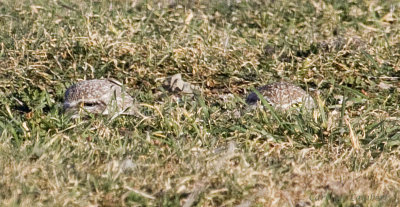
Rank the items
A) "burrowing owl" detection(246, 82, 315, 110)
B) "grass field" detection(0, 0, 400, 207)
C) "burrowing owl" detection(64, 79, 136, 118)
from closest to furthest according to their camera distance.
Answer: "grass field" detection(0, 0, 400, 207), "burrowing owl" detection(64, 79, 136, 118), "burrowing owl" detection(246, 82, 315, 110)

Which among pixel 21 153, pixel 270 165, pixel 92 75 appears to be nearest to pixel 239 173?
pixel 270 165

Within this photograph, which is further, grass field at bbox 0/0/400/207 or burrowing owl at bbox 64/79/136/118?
burrowing owl at bbox 64/79/136/118

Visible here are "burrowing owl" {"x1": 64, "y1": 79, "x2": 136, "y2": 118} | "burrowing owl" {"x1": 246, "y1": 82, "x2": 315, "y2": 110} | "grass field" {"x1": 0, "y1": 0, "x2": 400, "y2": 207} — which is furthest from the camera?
"burrowing owl" {"x1": 246, "y1": 82, "x2": 315, "y2": 110}

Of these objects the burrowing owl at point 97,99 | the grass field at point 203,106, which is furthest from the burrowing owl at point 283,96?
the burrowing owl at point 97,99

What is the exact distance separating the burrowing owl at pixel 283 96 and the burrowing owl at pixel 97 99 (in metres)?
0.95

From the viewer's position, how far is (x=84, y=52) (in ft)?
22.2

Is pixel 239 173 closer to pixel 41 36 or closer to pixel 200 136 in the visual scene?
pixel 200 136

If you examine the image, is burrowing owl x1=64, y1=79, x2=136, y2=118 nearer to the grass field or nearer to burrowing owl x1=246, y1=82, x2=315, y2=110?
the grass field

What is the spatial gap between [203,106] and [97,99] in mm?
812

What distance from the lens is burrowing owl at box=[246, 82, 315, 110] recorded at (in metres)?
5.64

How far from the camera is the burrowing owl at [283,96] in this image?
5645 millimetres

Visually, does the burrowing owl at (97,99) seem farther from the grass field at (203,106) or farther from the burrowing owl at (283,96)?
the burrowing owl at (283,96)

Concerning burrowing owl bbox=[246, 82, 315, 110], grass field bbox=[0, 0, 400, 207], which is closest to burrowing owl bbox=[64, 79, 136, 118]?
grass field bbox=[0, 0, 400, 207]

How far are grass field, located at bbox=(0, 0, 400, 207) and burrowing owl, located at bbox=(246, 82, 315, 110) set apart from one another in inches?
7.7
